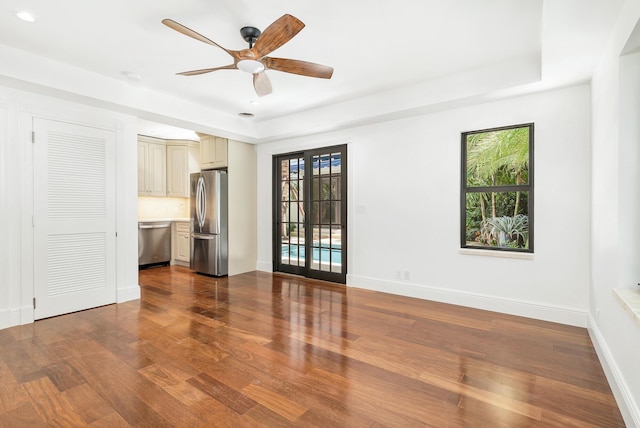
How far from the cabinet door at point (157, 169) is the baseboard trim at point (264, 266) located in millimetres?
2620

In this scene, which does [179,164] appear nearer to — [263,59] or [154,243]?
[154,243]

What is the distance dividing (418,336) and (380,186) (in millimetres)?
2244

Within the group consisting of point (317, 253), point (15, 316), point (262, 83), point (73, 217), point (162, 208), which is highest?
point (262, 83)

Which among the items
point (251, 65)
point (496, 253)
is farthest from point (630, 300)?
point (251, 65)

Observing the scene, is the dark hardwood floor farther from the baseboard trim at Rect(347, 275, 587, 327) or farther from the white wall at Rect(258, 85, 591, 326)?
the white wall at Rect(258, 85, 591, 326)

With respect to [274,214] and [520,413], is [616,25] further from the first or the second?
[274,214]

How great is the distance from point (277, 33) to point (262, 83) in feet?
2.78

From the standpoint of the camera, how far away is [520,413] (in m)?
1.91

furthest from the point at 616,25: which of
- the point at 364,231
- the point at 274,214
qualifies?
the point at 274,214

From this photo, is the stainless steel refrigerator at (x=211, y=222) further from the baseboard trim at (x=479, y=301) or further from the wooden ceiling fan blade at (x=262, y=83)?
the wooden ceiling fan blade at (x=262, y=83)

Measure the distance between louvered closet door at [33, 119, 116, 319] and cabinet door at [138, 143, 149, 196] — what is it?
2.56 metres

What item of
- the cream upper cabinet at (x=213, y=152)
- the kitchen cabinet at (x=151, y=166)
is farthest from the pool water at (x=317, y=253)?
the kitchen cabinet at (x=151, y=166)

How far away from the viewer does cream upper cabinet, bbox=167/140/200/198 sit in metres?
6.87

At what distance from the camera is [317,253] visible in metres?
5.48
